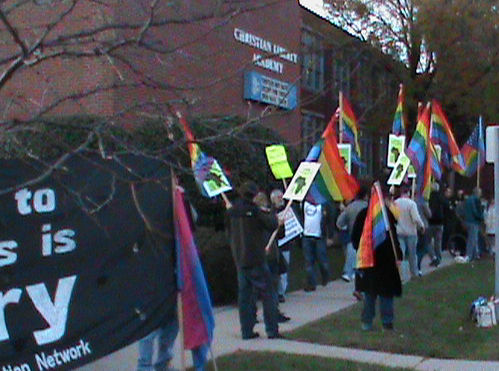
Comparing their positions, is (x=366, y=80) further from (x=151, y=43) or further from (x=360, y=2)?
(x=151, y=43)

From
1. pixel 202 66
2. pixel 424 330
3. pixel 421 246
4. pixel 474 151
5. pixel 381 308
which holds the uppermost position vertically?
pixel 202 66

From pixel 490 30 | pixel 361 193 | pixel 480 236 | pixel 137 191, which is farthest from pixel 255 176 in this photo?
pixel 490 30

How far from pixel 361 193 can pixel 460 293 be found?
2.44 meters

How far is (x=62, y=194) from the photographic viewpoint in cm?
660

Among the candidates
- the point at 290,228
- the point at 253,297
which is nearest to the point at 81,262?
the point at 253,297

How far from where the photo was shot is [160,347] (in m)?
7.91

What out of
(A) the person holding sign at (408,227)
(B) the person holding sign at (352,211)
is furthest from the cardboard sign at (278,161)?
(A) the person holding sign at (408,227)

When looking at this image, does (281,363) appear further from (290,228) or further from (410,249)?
(410,249)

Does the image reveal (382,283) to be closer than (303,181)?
Yes

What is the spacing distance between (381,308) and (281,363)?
2.37 metres

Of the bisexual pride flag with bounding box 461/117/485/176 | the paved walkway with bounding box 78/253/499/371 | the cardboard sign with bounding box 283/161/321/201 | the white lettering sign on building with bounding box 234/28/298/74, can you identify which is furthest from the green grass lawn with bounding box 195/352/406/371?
the bisexual pride flag with bounding box 461/117/485/176

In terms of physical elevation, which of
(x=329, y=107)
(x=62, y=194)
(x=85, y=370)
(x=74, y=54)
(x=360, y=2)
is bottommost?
(x=85, y=370)

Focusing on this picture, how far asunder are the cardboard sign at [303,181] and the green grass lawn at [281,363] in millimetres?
2747

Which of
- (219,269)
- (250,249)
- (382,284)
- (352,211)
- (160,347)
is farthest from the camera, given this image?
(352,211)
